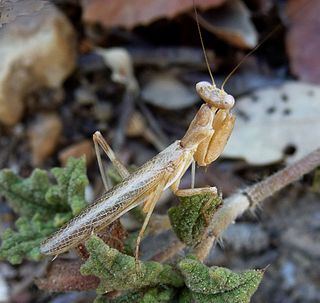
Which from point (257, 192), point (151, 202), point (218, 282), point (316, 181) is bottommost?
point (316, 181)

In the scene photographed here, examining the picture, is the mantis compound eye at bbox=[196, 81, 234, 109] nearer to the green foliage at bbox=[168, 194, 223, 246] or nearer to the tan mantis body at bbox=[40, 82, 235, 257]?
the tan mantis body at bbox=[40, 82, 235, 257]

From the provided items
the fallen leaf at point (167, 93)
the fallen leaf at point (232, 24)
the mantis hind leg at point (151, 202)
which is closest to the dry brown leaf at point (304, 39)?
the fallen leaf at point (232, 24)

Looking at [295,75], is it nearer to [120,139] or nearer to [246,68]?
[246,68]

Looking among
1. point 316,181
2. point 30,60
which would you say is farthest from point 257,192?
point 30,60

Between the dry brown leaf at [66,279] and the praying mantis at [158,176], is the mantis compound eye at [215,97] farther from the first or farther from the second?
the dry brown leaf at [66,279]

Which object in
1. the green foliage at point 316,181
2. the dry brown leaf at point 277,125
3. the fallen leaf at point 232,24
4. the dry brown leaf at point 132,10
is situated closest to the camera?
the green foliage at point 316,181

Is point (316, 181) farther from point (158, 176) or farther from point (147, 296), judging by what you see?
point (147, 296)

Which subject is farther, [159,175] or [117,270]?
[159,175]

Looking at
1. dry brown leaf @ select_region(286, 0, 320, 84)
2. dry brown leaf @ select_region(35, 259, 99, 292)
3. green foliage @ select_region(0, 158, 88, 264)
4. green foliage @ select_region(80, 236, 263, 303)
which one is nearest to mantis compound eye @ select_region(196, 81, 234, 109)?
green foliage @ select_region(0, 158, 88, 264)
